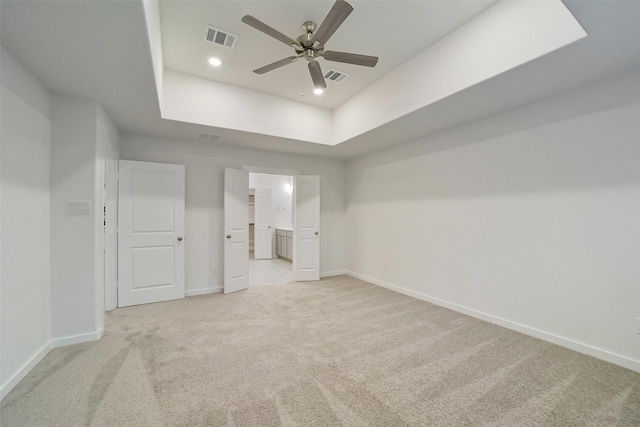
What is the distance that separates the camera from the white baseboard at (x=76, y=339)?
8.38 ft

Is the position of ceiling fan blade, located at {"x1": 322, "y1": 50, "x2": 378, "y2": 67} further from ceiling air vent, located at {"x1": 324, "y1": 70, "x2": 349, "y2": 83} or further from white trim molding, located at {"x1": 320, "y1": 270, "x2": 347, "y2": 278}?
white trim molding, located at {"x1": 320, "y1": 270, "x2": 347, "y2": 278}

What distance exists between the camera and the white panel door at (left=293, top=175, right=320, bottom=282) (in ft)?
17.1

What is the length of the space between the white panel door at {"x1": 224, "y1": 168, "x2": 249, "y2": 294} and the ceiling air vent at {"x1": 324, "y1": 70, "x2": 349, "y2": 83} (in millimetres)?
2163

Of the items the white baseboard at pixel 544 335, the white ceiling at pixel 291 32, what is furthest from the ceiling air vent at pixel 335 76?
the white baseboard at pixel 544 335

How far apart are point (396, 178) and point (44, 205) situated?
450 centimetres

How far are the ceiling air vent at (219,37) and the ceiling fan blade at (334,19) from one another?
1.02 meters

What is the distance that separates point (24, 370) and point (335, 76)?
14.0ft

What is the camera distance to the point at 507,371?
2.20 m

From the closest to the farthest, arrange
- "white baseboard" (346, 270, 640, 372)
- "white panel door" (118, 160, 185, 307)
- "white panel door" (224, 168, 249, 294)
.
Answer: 1. "white baseboard" (346, 270, 640, 372)
2. "white panel door" (118, 160, 185, 307)
3. "white panel door" (224, 168, 249, 294)

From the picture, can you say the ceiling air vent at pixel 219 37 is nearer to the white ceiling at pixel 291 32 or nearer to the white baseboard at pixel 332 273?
the white ceiling at pixel 291 32

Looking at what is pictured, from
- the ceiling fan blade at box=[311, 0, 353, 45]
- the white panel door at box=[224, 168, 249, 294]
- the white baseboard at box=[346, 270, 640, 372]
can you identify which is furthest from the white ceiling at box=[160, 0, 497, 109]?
the white baseboard at box=[346, 270, 640, 372]

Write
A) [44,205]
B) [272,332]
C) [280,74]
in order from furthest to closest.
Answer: [280,74] → [272,332] → [44,205]

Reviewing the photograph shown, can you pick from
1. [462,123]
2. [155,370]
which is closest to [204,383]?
[155,370]

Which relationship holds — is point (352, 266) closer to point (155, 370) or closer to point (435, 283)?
point (435, 283)
